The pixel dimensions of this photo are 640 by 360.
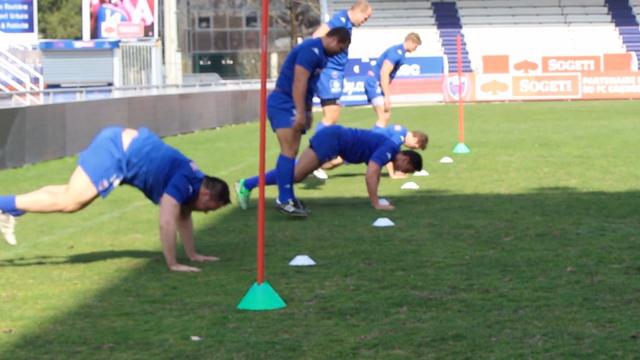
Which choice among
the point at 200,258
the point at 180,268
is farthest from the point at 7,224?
the point at 200,258

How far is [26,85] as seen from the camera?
95.9ft

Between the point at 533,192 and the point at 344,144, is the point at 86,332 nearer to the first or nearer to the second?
the point at 344,144

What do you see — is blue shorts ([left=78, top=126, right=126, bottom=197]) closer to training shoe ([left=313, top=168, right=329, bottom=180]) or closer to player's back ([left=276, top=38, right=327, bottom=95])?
player's back ([left=276, top=38, right=327, bottom=95])

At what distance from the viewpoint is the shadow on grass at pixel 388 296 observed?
6.31m

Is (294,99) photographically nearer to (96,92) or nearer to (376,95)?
(376,95)

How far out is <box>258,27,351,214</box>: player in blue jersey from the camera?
1133cm

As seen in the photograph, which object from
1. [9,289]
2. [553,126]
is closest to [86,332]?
[9,289]

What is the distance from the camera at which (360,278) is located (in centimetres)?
833

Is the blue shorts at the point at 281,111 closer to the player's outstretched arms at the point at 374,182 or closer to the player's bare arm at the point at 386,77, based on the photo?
the player's outstretched arms at the point at 374,182

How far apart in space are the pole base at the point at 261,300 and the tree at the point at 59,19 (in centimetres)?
8707

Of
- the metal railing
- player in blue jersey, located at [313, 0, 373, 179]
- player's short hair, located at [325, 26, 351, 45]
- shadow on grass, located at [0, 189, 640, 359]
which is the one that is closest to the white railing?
the metal railing

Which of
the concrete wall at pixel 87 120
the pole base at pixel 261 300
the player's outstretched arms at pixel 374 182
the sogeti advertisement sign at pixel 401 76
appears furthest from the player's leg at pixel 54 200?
the sogeti advertisement sign at pixel 401 76

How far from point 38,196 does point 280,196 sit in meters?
3.44

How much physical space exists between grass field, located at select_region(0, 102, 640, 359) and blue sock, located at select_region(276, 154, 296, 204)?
0.23m
